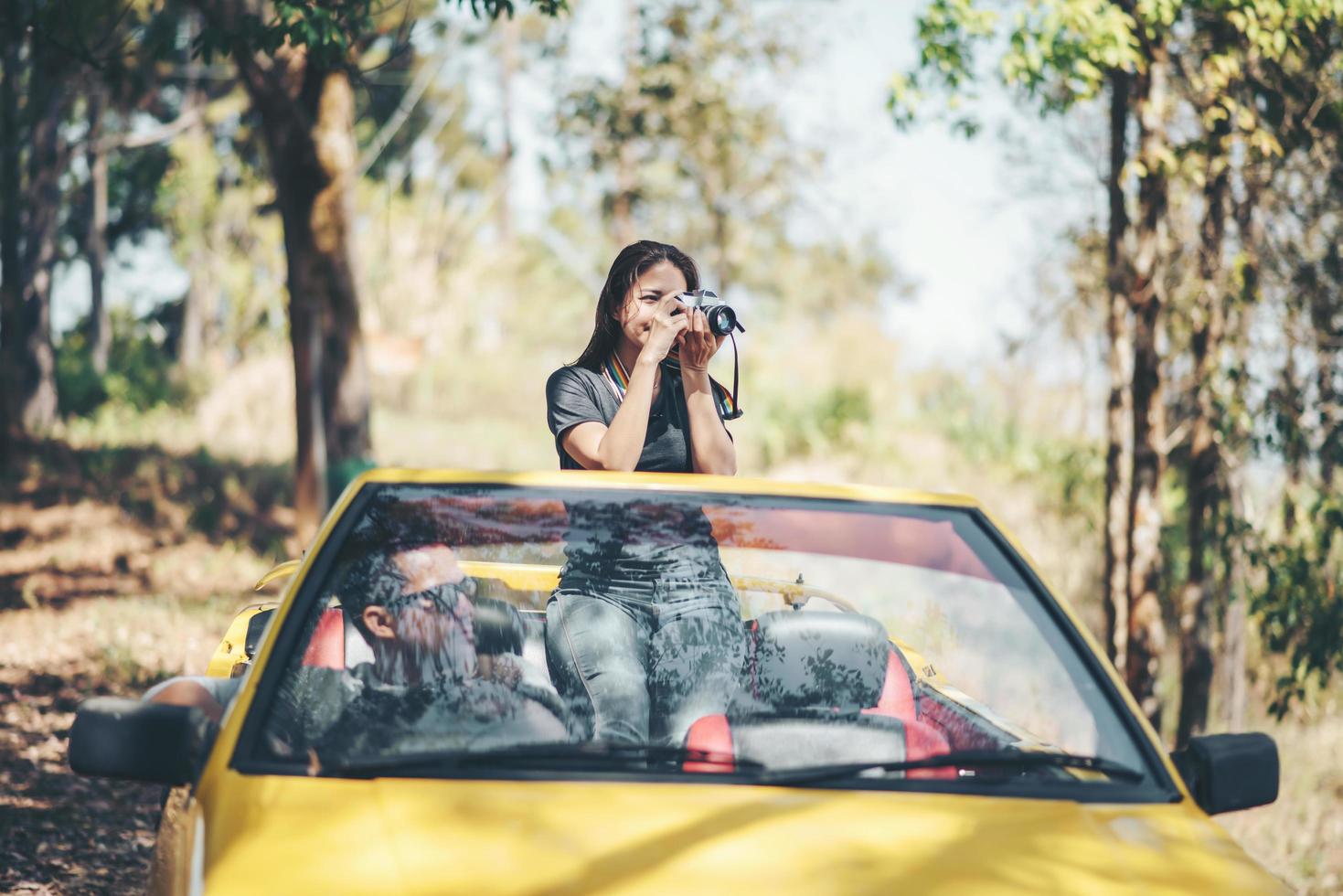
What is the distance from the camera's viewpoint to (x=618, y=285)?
415 cm

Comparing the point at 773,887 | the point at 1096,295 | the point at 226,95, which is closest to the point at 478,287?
the point at 226,95

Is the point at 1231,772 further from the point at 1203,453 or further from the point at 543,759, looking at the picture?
the point at 1203,453

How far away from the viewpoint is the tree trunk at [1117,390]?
8.08 meters

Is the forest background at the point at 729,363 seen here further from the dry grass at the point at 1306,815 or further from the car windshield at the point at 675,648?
the car windshield at the point at 675,648

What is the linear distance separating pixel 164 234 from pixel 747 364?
1836 centimetres

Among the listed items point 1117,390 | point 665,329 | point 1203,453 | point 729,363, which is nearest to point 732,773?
→ point 665,329

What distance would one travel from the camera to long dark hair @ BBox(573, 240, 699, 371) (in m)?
4.12

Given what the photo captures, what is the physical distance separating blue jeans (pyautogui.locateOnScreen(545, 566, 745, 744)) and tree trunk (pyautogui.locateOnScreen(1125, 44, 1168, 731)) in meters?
5.56

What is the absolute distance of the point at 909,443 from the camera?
19.5 meters

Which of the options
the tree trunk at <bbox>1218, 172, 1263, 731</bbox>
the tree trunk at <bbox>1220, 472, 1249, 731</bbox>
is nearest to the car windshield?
the tree trunk at <bbox>1218, 172, 1263, 731</bbox>

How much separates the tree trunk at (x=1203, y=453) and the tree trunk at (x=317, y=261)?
19.8ft

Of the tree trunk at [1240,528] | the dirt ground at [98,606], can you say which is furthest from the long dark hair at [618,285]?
the tree trunk at [1240,528]

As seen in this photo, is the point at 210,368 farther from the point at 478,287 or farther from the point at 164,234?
the point at 164,234

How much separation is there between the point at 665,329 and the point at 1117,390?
17.2 ft
